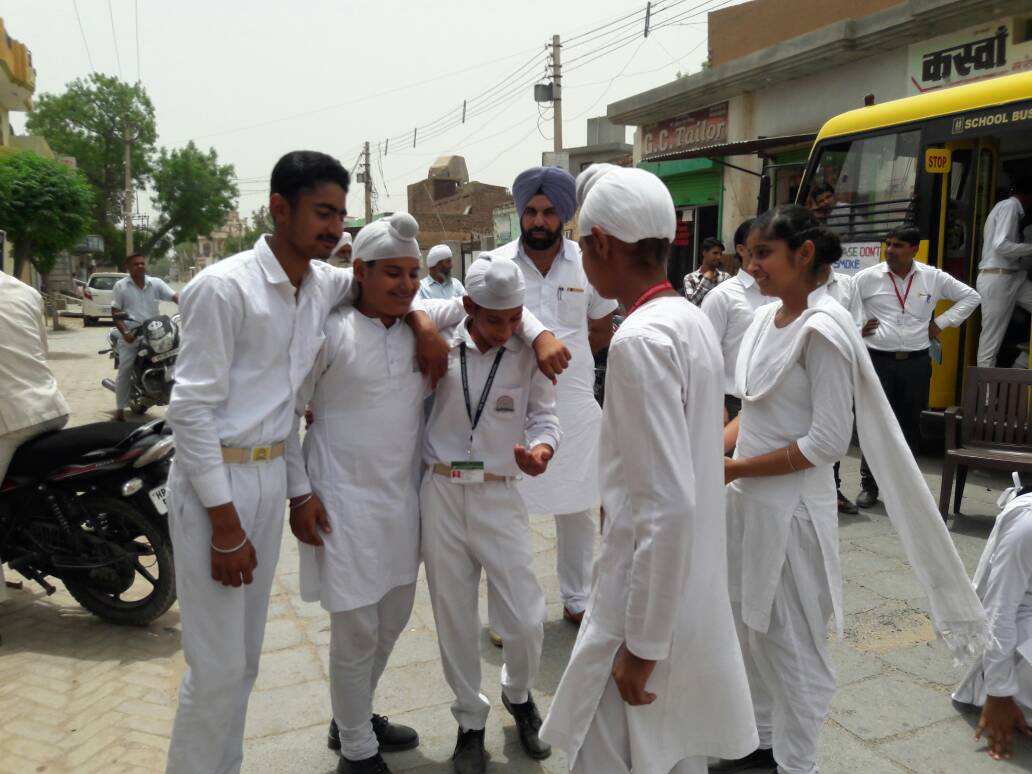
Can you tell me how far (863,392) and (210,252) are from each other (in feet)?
410

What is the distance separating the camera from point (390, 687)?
3514mm

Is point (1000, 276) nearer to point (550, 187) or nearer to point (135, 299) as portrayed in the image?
point (550, 187)

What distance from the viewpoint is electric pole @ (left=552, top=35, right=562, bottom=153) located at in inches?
808

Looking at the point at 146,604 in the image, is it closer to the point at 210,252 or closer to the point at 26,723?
the point at 26,723

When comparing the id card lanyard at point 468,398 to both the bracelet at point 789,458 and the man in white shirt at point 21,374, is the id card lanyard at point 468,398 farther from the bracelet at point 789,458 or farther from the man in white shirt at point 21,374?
the man in white shirt at point 21,374

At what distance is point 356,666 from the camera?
8.95 ft

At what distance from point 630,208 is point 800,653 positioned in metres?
1.53

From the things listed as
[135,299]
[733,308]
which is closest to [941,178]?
[733,308]

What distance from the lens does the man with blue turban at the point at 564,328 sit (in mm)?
3773

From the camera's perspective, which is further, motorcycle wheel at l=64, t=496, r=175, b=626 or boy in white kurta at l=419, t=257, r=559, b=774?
motorcycle wheel at l=64, t=496, r=175, b=626

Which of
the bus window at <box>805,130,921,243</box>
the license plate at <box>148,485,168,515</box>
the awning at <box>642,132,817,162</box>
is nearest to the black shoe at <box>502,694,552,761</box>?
the license plate at <box>148,485,168,515</box>

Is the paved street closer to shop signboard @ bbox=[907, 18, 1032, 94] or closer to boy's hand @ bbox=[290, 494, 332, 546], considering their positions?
boy's hand @ bbox=[290, 494, 332, 546]

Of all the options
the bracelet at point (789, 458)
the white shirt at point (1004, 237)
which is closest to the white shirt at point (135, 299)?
the white shirt at point (1004, 237)

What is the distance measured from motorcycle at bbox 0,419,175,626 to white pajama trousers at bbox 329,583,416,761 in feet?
5.38
